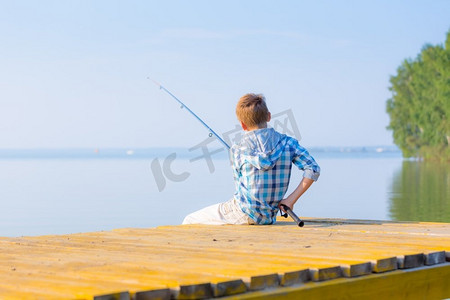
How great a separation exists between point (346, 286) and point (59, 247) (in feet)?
5.95

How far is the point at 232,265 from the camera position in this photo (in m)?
3.88

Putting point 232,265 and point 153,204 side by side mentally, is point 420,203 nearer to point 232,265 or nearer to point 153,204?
point 153,204

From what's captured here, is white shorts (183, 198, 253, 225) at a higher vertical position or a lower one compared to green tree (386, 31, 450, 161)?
lower

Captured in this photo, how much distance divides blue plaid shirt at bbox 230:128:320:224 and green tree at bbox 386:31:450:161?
48.8m

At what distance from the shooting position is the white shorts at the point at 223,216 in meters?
6.23

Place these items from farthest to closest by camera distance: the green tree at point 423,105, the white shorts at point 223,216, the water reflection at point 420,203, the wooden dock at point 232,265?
the green tree at point 423,105 < the water reflection at point 420,203 < the white shorts at point 223,216 < the wooden dock at point 232,265

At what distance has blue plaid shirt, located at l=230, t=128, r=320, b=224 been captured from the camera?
19.7 feet

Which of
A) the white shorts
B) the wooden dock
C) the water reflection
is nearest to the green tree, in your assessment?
the water reflection

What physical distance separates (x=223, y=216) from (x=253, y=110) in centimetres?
89

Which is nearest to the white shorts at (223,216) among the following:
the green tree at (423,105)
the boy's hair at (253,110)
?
the boy's hair at (253,110)

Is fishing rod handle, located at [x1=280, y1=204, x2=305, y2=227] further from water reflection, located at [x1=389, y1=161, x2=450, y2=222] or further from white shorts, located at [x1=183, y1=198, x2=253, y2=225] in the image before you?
water reflection, located at [x1=389, y1=161, x2=450, y2=222]

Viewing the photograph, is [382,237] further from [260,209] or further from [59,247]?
[59,247]

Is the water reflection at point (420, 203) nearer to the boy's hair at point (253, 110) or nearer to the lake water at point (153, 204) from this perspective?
the lake water at point (153, 204)

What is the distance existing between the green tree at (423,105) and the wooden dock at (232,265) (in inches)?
1959
